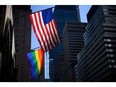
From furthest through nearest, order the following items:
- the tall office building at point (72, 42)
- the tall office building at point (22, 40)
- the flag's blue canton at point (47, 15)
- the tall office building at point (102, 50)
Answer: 1. the tall office building at point (72, 42)
2. the tall office building at point (102, 50)
3. the tall office building at point (22, 40)
4. the flag's blue canton at point (47, 15)

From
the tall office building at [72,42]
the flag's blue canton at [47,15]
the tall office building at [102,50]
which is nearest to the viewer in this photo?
the flag's blue canton at [47,15]

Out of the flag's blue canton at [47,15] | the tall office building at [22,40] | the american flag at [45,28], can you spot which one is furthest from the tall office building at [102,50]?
the flag's blue canton at [47,15]

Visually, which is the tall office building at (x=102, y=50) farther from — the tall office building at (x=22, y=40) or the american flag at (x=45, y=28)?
the american flag at (x=45, y=28)

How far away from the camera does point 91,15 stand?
10412 cm

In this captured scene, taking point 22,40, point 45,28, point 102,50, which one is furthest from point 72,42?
point 45,28

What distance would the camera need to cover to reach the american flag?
11.6 m

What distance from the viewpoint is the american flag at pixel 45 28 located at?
1155 centimetres

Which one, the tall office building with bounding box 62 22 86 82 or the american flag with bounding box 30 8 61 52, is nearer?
the american flag with bounding box 30 8 61 52

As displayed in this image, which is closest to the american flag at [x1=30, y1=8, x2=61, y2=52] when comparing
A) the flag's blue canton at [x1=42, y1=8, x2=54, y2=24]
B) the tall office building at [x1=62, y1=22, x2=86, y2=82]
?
the flag's blue canton at [x1=42, y1=8, x2=54, y2=24]

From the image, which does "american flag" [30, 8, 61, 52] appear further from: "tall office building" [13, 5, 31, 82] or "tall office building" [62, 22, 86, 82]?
"tall office building" [62, 22, 86, 82]

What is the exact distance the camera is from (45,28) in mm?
12008

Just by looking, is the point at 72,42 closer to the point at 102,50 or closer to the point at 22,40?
the point at 22,40
